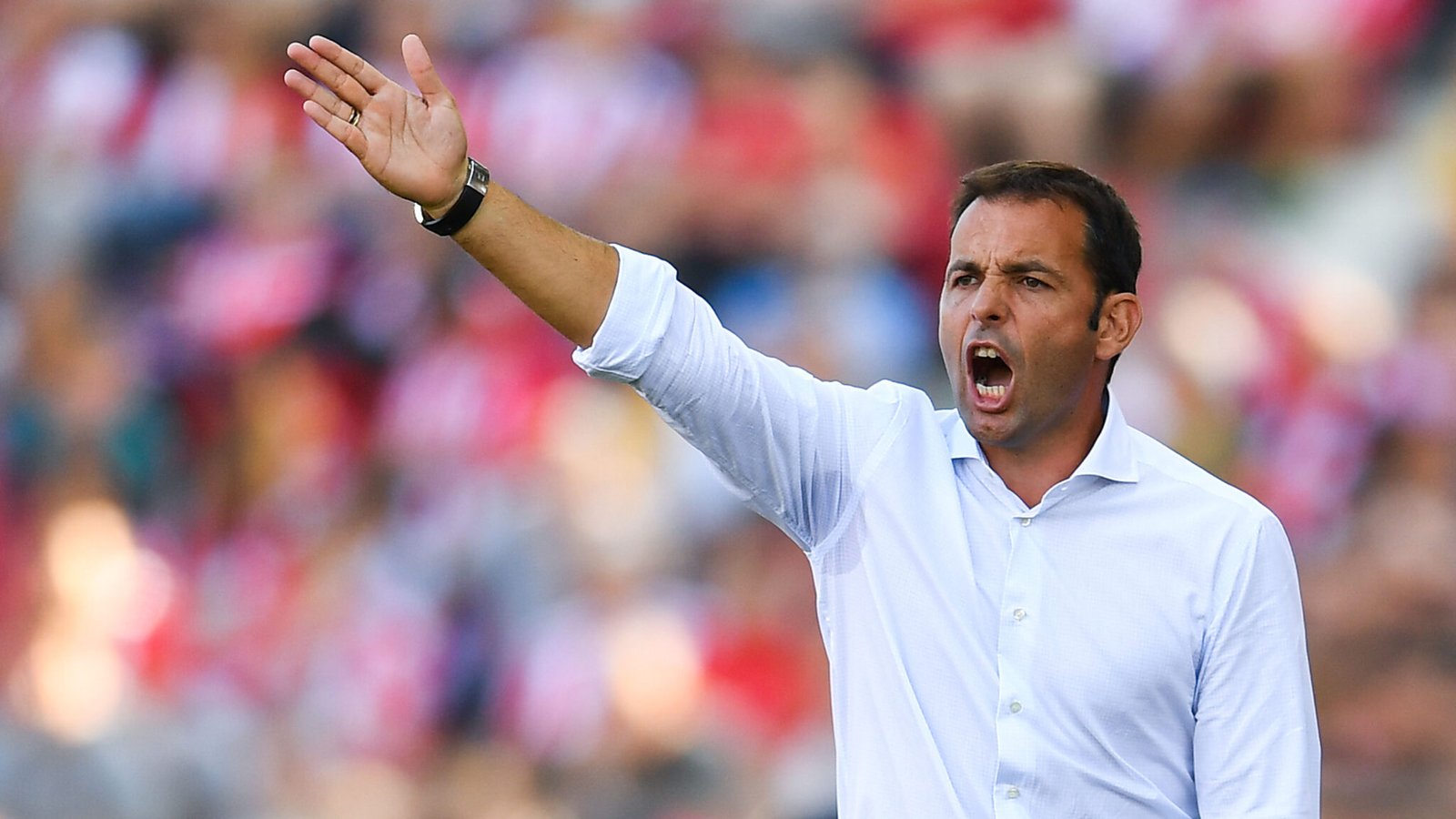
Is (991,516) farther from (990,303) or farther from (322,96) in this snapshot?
(322,96)

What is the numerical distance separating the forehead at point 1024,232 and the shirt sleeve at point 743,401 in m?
0.20

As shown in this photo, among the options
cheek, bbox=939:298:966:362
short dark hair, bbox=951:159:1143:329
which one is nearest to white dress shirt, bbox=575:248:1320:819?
cheek, bbox=939:298:966:362

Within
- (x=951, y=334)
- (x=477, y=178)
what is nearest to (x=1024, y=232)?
(x=951, y=334)

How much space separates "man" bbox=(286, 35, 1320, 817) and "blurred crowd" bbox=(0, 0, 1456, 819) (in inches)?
89.1

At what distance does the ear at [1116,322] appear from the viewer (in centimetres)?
215

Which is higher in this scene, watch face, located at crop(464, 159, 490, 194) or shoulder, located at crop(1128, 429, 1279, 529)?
watch face, located at crop(464, 159, 490, 194)

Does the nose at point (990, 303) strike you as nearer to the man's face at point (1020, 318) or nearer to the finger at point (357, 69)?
the man's face at point (1020, 318)

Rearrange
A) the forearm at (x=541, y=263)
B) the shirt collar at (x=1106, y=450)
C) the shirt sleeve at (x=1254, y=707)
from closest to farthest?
1. the forearm at (x=541, y=263)
2. the shirt sleeve at (x=1254, y=707)
3. the shirt collar at (x=1106, y=450)

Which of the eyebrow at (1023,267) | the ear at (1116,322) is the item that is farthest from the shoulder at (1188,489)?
the eyebrow at (1023,267)

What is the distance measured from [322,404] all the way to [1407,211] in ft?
9.80

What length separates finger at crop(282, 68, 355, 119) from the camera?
6.07 ft

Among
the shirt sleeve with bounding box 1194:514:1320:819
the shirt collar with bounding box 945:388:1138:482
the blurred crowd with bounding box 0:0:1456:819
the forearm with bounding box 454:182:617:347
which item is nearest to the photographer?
the forearm with bounding box 454:182:617:347

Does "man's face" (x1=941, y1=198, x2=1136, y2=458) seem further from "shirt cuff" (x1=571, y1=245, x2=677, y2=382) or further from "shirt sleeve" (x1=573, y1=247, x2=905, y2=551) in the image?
"shirt cuff" (x1=571, y1=245, x2=677, y2=382)

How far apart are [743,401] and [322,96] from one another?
56 centimetres
